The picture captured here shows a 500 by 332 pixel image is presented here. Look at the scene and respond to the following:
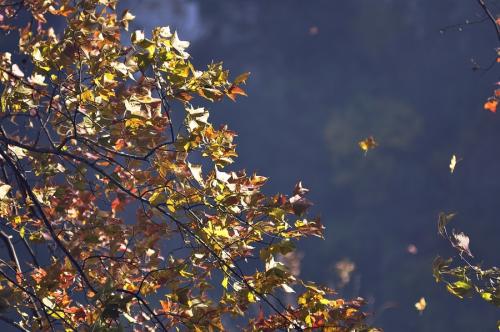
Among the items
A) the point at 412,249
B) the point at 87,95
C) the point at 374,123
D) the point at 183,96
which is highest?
the point at 374,123

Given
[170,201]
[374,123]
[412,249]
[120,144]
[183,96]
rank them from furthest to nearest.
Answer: [374,123], [412,249], [120,144], [170,201], [183,96]

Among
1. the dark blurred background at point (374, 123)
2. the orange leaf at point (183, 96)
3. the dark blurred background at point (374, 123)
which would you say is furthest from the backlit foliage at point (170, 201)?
the dark blurred background at point (374, 123)

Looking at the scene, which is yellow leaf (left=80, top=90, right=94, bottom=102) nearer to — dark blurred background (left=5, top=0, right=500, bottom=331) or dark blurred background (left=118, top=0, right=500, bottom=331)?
dark blurred background (left=118, top=0, right=500, bottom=331)

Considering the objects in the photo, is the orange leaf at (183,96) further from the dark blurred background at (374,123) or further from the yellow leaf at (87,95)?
the dark blurred background at (374,123)

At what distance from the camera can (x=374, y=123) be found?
10484mm

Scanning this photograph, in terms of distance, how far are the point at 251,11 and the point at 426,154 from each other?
3513 millimetres

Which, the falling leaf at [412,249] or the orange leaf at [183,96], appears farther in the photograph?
the falling leaf at [412,249]

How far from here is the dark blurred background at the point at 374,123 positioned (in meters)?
8.71

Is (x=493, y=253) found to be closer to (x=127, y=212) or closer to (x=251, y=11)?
(x=127, y=212)

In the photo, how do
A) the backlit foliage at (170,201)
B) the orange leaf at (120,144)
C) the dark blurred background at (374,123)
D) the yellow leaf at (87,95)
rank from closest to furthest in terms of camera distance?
the backlit foliage at (170,201) < the yellow leaf at (87,95) < the orange leaf at (120,144) < the dark blurred background at (374,123)

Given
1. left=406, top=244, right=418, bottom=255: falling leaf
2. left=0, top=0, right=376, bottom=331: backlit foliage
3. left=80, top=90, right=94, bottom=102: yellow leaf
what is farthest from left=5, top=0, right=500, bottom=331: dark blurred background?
left=80, top=90, right=94, bottom=102: yellow leaf

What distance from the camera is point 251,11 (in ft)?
37.4

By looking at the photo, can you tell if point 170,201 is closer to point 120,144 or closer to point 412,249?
point 120,144

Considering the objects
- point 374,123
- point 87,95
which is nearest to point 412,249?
point 374,123
